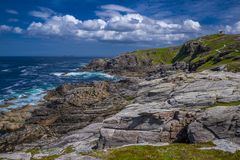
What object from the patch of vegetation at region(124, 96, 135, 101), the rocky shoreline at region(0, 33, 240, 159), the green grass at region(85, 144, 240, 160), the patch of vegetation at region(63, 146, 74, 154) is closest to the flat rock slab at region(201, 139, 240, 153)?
the rocky shoreline at region(0, 33, 240, 159)

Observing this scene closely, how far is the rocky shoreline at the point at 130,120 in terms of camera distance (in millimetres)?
29516

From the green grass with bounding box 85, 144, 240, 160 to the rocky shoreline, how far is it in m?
2.48

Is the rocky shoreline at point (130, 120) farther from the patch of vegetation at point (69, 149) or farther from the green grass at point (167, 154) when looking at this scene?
the green grass at point (167, 154)

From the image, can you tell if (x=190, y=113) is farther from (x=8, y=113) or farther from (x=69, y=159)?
(x=8, y=113)

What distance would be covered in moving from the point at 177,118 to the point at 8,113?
2165 inches

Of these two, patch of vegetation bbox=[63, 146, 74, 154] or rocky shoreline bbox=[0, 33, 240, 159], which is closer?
rocky shoreline bbox=[0, 33, 240, 159]

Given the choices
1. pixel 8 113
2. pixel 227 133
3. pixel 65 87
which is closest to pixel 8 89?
pixel 65 87

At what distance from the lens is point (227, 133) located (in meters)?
27.3

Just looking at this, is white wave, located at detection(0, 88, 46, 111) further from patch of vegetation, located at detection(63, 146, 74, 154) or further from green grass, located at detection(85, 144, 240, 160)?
green grass, located at detection(85, 144, 240, 160)

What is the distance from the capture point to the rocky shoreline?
29.5m

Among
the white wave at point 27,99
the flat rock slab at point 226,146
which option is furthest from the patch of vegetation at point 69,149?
the white wave at point 27,99

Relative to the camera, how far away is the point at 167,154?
73.5 feet

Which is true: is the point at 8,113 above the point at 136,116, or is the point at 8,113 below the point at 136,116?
below

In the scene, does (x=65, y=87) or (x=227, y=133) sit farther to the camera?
(x=65, y=87)
